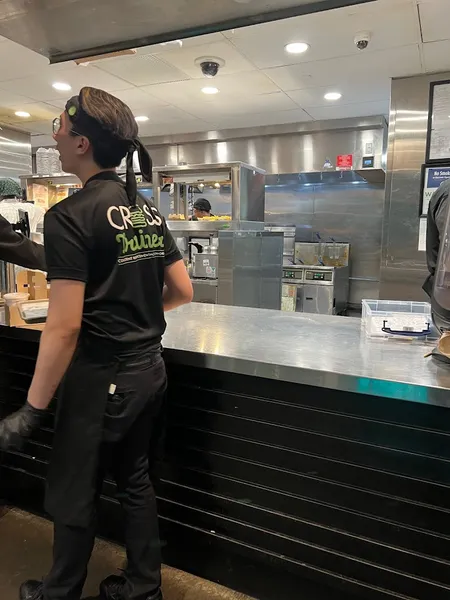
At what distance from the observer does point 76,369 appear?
1.36m

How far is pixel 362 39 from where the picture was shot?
10.6ft

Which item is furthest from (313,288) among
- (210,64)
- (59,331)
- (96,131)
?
(59,331)

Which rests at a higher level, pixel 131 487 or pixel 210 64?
pixel 210 64

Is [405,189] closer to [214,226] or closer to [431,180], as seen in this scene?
[431,180]

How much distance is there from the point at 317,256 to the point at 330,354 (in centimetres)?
503

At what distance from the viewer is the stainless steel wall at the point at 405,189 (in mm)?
3949

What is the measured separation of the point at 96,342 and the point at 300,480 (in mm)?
798

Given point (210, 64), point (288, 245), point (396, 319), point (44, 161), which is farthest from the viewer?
point (288, 245)

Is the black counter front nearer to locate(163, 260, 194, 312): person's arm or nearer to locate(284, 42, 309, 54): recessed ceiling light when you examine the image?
locate(163, 260, 194, 312): person's arm

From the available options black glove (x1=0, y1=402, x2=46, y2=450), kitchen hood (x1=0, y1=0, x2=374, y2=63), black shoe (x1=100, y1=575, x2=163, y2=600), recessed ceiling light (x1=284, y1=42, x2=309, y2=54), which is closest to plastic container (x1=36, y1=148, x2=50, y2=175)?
recessed ceiling light (x1=284, y1=42, x2=309, y2=54)

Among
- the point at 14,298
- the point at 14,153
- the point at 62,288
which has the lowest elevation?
the point at 14,298

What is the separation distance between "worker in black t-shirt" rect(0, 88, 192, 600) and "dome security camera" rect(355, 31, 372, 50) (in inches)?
96.9

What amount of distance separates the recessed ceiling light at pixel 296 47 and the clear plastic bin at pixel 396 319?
2.30m

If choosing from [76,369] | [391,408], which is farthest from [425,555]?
[76,369]
